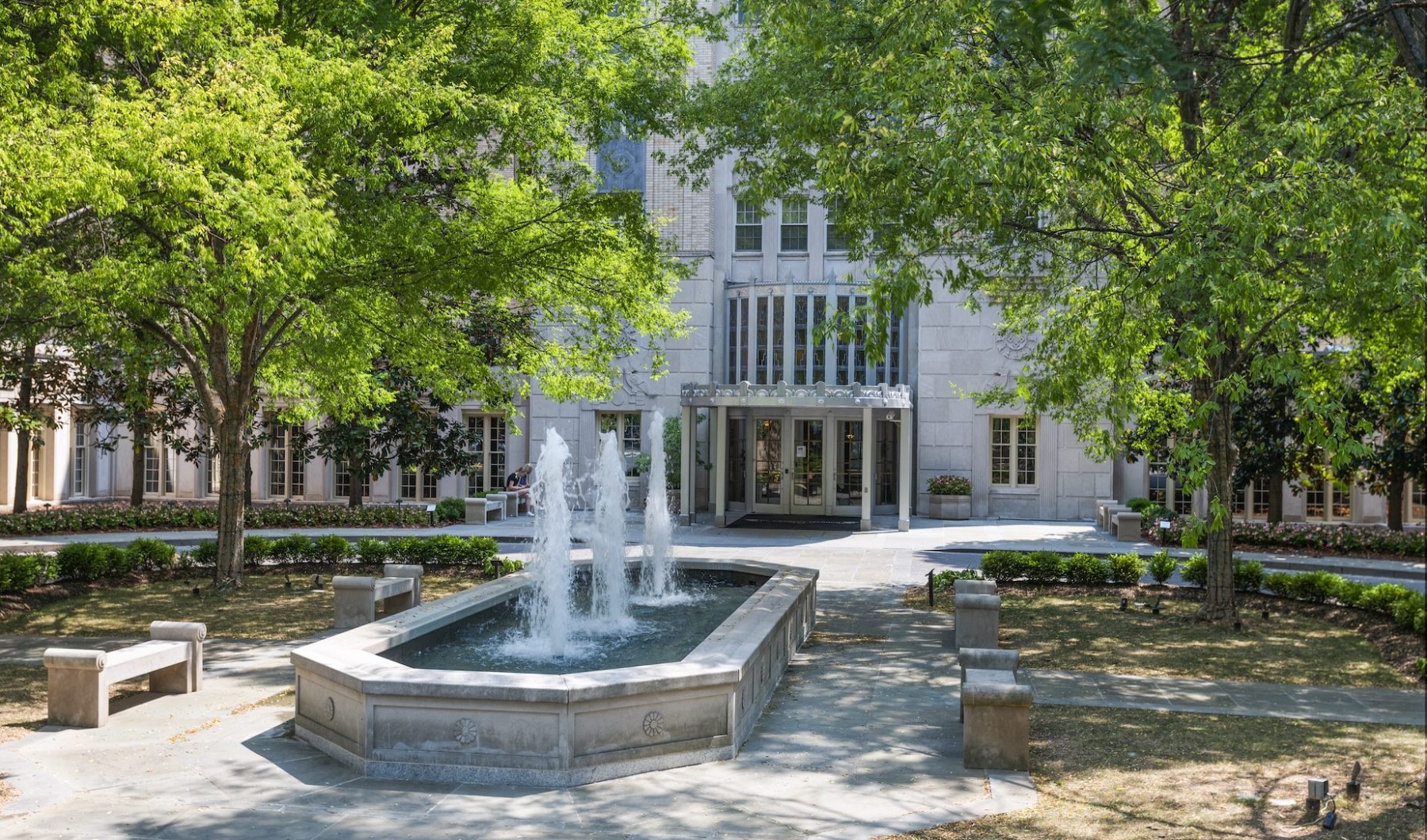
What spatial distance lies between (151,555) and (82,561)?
4.74 ft

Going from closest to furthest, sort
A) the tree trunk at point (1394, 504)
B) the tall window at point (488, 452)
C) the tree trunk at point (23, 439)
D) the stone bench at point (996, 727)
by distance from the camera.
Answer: the stone bench at point (996, 727) → the tree trunk at point (23, 439) → the tree trunk at point (1394, 504) → the tall window at point (488, 452)

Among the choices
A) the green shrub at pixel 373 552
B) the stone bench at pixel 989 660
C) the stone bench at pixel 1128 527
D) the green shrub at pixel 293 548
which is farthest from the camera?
the stone bench at pixel 1128 527

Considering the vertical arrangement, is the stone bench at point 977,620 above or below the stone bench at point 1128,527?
below

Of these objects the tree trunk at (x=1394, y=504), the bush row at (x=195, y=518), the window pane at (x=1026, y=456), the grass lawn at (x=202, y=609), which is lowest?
the grass lawn at (x=202, y=609)

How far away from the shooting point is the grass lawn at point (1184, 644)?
40.3 ft

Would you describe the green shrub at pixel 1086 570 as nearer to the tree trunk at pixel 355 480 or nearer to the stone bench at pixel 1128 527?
the stone bench at pixel 1128 527

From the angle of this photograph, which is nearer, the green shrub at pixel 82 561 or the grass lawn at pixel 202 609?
the grass lawn at pixel 202 609

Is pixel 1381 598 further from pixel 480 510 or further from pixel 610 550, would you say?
pixel 480 510

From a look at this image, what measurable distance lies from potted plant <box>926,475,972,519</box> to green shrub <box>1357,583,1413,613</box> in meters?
14.8

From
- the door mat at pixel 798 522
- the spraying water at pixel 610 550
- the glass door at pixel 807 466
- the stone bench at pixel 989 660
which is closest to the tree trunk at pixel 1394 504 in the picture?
the door mat at pixel 798 522

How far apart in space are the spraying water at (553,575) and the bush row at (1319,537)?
13.2 m

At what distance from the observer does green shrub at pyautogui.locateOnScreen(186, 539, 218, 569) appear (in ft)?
63.3

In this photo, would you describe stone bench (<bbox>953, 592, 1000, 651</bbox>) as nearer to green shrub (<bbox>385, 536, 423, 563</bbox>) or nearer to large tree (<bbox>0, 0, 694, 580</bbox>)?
large tree (<bbox>0, 0, 694, 580</bbox>)

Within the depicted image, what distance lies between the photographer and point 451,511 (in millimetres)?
28266
